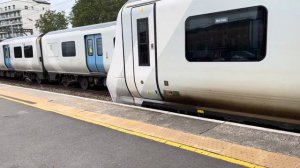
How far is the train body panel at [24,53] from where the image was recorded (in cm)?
1917

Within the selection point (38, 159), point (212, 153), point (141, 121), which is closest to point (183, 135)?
point (212, 153)

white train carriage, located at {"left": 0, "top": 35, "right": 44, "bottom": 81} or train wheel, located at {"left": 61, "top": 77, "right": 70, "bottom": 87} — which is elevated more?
white train carriage, located at {"left": 0, "top": 35, "right": 44, "bottom": 81}

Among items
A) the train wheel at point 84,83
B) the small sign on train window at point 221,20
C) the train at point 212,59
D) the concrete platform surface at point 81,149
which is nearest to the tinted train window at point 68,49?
the train wheel at point 84,83

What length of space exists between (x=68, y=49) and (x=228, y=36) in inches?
447

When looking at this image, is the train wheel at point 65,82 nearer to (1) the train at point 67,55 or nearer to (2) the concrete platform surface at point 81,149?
(1) the train at point 67,55

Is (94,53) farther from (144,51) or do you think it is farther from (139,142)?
(139,142)

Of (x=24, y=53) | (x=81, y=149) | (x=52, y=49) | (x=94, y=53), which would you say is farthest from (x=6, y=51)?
(x=81, y=149)

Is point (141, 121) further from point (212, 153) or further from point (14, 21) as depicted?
point (14, 21)

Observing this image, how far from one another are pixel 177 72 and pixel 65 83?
1205 cm

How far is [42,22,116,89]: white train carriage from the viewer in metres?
13.7

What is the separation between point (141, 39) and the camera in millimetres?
7812

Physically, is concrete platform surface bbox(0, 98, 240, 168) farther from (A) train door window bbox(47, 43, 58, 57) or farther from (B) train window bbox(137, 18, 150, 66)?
(A) train door window bbox(47, 43, 58, 57)

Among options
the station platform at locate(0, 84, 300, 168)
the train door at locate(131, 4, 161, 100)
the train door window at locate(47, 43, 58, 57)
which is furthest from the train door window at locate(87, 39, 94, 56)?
the train door at locate(131, 4, 161, 100)

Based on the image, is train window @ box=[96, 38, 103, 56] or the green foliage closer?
train window @ box=[96, 38, 103, 56]
